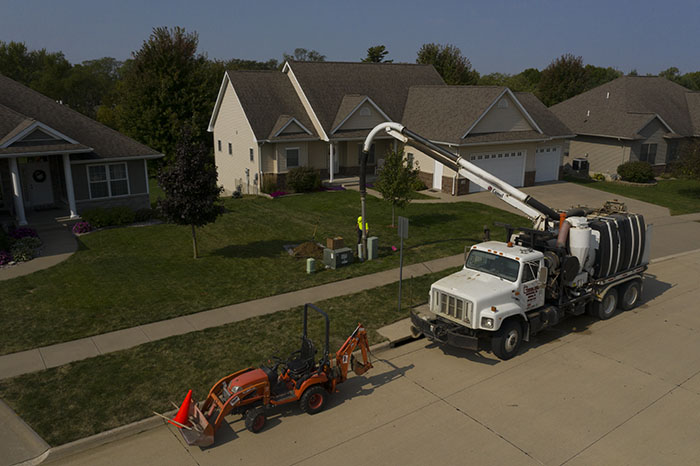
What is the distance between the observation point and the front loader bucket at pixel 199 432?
905 centimetres

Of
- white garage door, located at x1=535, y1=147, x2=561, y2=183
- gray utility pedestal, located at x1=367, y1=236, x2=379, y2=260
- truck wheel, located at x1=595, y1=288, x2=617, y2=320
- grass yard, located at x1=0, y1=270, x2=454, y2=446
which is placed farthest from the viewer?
white garage door, located at x1=535, y1=147, x2=561, y2=183

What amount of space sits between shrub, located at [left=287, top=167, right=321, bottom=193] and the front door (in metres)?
13.1

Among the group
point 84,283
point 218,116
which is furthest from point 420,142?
point 218,116

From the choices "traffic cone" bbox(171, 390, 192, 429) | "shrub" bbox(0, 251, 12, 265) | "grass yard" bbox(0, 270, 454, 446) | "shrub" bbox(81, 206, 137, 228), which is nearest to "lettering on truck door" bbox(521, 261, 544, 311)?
"grass yard" bbox(0, 270, 454, 446)

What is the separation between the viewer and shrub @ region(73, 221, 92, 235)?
74.4 feet

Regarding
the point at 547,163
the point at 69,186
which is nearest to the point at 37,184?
the point at 69,186

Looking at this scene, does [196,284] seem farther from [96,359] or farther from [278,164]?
[278,164]

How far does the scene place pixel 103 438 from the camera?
9523mm

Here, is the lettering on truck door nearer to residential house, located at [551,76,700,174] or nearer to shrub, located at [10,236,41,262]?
shrub, located at [10,236,41,262]

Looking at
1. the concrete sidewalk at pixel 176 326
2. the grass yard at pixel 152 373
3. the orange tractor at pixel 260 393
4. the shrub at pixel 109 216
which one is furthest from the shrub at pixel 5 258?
the orange tractor at pixel 260 393

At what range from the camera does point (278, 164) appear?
111 ft

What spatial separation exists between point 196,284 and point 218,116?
80.8 feet

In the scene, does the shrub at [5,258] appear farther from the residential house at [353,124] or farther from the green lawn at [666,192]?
the green lawn at [666,192]

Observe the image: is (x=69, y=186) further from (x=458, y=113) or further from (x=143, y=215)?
(x=458, y=113)
